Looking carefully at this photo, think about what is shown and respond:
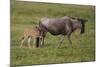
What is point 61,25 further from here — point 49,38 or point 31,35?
point 31,35

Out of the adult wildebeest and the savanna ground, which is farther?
the adult wildebeest

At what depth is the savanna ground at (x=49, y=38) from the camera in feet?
8.25

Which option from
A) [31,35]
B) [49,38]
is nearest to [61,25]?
[49,38]

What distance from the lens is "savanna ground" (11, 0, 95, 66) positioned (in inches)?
99.0

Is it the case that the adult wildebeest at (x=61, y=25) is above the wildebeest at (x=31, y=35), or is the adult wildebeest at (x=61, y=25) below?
above

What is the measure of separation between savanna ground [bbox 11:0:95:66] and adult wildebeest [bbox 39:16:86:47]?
54 millimetres

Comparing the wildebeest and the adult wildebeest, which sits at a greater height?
the adult wildebeest

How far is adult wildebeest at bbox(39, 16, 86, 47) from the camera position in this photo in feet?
8.68

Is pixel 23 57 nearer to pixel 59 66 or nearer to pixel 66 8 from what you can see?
pixel 59 66

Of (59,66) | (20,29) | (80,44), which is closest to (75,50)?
(80,44)

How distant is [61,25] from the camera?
2729 mm

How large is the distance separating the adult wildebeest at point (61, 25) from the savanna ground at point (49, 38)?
2.1 inches

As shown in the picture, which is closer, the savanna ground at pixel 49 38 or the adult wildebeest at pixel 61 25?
the savanna ground at pixel 49 38
